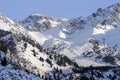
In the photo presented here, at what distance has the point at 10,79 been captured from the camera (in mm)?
179625

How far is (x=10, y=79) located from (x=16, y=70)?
520 inches

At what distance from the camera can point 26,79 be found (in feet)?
615

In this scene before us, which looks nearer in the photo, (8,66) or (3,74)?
(3,74)

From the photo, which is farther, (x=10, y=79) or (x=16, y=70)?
(x=16, y=70)

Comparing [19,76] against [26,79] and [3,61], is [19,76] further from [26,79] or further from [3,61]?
[3,61]

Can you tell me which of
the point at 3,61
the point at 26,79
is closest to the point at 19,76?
the point at 26,79

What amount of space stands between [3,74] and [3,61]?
1900 centimetres

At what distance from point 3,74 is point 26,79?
1088cm

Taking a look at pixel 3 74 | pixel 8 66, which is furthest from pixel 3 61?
pixel 3 74

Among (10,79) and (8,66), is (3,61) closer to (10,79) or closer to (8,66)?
(8,66)

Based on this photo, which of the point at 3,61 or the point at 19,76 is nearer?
the point at 19,76

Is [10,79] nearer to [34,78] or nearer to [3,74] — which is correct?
[3,74]

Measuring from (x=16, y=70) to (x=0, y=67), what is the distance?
27.7 ft

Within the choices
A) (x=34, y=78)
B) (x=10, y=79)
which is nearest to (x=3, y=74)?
(x=10, y=79)
